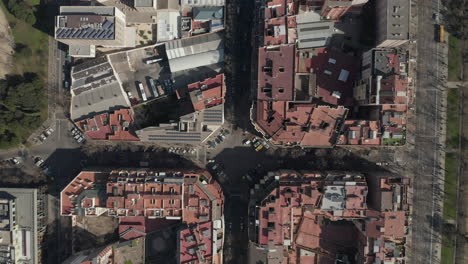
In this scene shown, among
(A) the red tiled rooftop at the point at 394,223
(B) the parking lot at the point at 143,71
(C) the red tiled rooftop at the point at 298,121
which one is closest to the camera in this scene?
(A) the red tiled rooftop at the point at 394,223

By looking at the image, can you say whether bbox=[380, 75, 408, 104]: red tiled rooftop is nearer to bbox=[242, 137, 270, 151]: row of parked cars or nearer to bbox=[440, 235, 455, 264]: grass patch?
bbox=[242, 137, 270, 151]: row of parked cars

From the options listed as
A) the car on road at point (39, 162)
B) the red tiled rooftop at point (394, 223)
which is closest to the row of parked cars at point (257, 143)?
the red tiled rooftop at point (394, 223)

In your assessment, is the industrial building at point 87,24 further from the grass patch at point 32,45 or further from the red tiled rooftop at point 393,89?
the red tiled rooftop at point 393,89

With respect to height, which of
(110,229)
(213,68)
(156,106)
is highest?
(213,68)

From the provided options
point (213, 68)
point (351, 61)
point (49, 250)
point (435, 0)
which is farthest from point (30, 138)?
point (435, 0)

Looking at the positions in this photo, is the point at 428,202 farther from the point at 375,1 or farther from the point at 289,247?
the point at 375,1

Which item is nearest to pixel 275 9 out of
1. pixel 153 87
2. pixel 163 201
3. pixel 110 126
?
pixel 153 87
